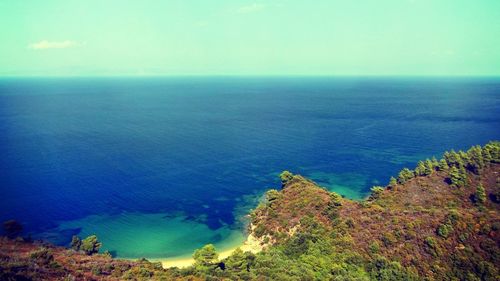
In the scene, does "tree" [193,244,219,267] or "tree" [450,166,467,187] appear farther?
"tree" [450,166,467,187]

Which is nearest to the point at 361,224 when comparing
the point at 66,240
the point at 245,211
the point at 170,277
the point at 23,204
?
the point at 245,211

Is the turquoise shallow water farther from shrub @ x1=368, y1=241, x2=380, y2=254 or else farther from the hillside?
shrub @ x1=368, y1=241, x2=380, y2=254

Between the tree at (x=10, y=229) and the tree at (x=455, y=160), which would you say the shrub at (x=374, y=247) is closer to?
the tree at (x=455, y=160)

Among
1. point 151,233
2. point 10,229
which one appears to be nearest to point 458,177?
point 151,233

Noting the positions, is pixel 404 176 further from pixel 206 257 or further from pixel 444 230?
pixel 206 257

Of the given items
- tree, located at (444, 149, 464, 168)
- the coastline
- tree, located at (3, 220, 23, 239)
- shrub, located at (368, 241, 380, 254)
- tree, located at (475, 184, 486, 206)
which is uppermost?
tree, located at (444, 149, 464, 168)

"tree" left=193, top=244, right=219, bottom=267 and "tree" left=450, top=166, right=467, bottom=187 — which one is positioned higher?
"tree" left=450, top=166, right=467, bottom=187

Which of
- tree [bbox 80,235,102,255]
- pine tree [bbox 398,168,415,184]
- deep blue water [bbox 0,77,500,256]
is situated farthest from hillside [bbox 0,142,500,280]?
deep blue water [bbox 0,77,500,256]
